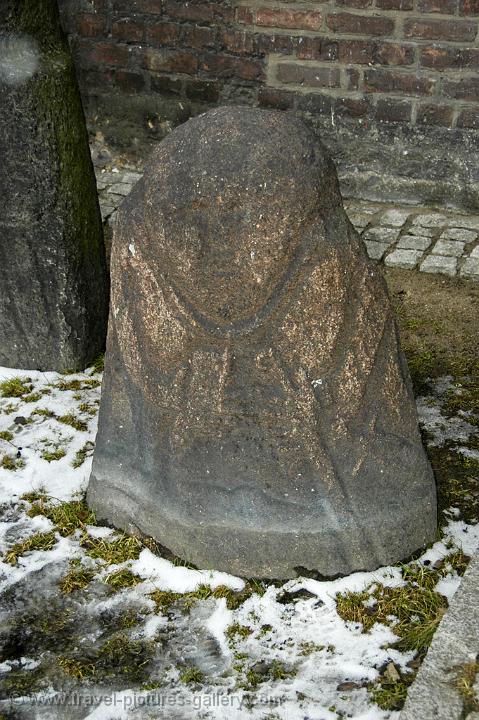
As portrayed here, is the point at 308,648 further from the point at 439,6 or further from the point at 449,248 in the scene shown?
the point at 439,6

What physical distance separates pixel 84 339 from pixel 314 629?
193 cm

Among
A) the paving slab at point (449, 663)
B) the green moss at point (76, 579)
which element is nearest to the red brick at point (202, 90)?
the green moss at point (76, 579)

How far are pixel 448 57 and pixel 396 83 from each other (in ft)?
1.08

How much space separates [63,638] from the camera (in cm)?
288

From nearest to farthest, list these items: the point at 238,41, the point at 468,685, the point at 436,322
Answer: the point at 468,685 < the point at 436,322 < the point at 238,41

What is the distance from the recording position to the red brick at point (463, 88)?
18.1ft

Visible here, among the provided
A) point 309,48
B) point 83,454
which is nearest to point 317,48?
point 309,48

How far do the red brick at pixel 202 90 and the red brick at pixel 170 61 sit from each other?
0.24 ft

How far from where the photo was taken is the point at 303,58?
5828 millimetres

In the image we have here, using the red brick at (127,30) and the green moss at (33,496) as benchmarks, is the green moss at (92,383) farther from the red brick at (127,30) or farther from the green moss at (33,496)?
the red brick at (127,30)

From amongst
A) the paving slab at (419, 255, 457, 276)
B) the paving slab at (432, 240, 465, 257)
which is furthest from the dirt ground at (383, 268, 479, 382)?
the paving slab at (432, 240, 465, 257)

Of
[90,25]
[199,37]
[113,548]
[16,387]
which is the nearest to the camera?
[113,548]

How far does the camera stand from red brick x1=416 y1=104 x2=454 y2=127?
5617mm

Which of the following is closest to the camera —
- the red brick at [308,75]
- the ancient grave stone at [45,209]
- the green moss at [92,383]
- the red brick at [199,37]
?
the ancient grave stone at [45,209]
